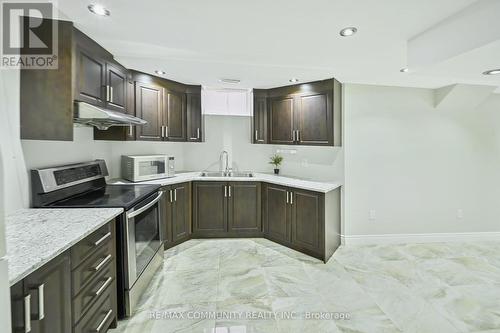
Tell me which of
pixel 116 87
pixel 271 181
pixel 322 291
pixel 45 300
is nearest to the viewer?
pixel 45 300

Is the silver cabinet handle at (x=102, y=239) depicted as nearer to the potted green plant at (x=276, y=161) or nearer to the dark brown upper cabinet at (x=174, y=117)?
the dark brown upper cabinet at (x=174, y=117)

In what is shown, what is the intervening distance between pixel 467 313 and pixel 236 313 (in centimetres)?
200

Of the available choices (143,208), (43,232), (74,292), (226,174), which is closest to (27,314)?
(74,292)

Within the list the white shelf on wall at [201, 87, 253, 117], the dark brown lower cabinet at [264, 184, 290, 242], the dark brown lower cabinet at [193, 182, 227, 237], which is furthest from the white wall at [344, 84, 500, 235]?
the dark brown lower cabinet at [193, 182, 227, 237]

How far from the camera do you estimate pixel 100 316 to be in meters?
1.79

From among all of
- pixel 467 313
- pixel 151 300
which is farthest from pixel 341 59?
pixel 151 300

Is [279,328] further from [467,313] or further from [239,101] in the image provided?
[239,101]

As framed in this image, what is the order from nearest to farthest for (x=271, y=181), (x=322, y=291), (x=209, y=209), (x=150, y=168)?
(x=322, y=291), (x=150, y=168), (x=271, y=181), (x=209, y=209)

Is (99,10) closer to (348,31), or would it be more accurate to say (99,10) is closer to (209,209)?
(348,31)

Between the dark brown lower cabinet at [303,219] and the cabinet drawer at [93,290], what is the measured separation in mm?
2274

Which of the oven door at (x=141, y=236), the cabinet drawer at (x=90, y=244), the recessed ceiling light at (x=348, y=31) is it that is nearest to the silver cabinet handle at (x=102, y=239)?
the cabinet drawer at (x=90, y=244)

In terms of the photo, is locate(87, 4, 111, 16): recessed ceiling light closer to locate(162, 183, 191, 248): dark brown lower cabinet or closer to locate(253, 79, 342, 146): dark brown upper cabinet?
locate(162, 183, 191, 248): dark brown lower cabinet

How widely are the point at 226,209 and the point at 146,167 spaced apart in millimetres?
1297

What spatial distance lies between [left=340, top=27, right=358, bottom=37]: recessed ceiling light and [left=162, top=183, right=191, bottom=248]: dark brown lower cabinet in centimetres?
266
